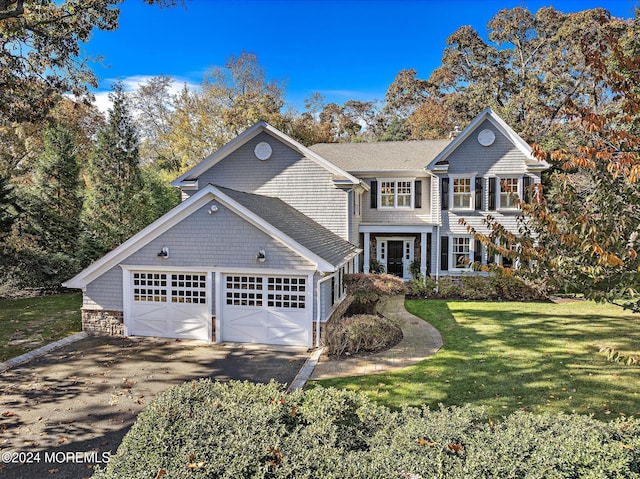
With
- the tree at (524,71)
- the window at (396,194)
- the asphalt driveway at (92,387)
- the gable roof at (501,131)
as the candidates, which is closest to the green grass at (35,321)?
the asphalt driveway at (92,387)

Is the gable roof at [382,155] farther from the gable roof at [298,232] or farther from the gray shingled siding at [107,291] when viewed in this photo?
the gray shingled siding at [107,291]

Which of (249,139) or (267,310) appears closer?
(267,310)

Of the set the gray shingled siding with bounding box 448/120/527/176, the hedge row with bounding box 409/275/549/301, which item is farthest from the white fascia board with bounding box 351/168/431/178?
the hedge row with bounding box 409/275/549/301

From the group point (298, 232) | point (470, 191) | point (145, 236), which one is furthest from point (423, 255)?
point (145, 236)

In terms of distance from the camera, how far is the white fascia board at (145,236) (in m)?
11.5

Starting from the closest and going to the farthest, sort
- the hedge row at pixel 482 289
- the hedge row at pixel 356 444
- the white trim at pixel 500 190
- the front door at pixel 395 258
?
the hedge row at pixel 356 444, the hedge row at pixel 482 289, the white trim at pixel 500 190, the front door at pixel 395 258

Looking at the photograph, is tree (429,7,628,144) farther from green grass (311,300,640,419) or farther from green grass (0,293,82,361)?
green grass (0,293,82,361)

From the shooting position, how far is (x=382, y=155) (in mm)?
22344

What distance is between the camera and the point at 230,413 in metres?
4.64

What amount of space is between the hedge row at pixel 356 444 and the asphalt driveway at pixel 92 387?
2.41m

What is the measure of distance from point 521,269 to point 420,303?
477 inches

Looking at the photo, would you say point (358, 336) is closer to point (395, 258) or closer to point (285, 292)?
point (285, 292)

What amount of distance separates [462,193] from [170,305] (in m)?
14.5

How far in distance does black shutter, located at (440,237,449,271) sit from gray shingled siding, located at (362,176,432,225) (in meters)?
1.18
